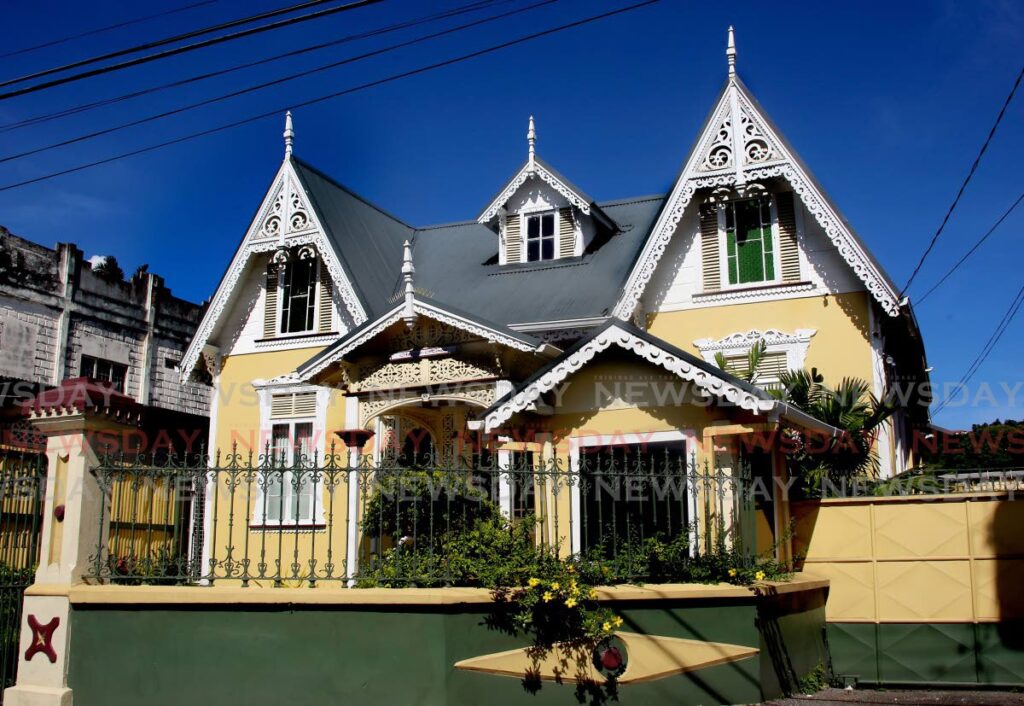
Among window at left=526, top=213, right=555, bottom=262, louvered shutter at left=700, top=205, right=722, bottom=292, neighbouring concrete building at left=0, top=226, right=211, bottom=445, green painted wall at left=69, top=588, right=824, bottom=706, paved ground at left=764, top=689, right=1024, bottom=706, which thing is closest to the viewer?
green painted wall at left=69, top=588, right=824, bottom=706

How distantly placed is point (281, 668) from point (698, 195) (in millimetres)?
A: 10037

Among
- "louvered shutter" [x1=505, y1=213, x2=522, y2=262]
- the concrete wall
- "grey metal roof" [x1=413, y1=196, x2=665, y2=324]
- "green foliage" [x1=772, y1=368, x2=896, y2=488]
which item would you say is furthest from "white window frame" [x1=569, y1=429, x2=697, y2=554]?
the concrete wall

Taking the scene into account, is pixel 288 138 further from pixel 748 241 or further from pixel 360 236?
pixel 748 241

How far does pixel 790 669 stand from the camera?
392 inches

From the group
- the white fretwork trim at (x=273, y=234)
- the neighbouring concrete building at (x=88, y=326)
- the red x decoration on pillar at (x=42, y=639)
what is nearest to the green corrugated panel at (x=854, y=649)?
the red x decoration on pillar at (x=42, y=639)

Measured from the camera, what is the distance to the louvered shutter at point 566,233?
713 inches

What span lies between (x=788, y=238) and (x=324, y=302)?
814 centimetres

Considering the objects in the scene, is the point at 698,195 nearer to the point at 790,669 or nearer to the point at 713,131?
the point at 713,131

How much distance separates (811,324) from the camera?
14.7m

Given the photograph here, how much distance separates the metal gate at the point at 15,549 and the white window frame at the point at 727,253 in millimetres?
10011

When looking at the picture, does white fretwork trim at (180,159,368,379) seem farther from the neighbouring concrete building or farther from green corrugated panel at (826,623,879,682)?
green corrugated panel at (826,623,879,682)

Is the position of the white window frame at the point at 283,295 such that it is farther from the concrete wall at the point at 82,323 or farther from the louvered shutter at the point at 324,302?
the concrete wall at the point at 82,323

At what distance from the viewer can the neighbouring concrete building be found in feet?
77.4

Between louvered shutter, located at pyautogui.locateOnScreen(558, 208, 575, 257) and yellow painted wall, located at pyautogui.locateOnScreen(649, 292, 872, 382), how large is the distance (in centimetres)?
312
